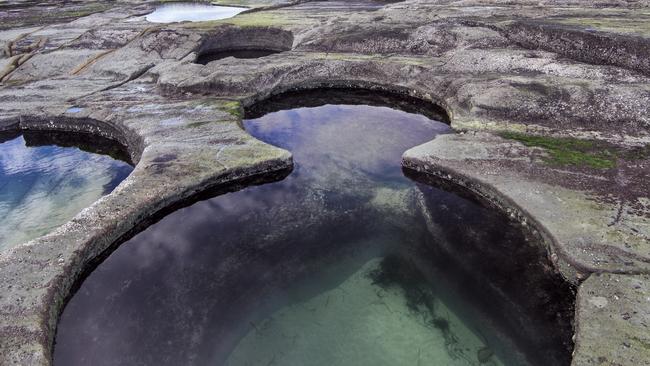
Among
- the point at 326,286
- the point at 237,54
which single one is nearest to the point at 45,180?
the point at 326,286

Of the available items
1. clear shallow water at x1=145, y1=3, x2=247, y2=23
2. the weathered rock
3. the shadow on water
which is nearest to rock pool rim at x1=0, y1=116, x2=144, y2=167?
the shadow on water

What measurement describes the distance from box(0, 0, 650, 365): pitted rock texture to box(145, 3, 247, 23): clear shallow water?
708 cm

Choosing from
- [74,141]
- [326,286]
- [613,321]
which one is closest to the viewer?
[613,321]

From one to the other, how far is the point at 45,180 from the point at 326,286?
34.5 feet

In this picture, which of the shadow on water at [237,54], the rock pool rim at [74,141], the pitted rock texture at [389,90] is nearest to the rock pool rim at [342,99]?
the pitted rock texture at [389,90]

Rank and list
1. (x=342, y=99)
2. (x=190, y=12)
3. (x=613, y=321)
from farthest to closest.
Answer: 1. (x=190, y=12)
2. (x=342, y=99)
3. (x=613, y=321)

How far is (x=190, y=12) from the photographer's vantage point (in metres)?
41.2

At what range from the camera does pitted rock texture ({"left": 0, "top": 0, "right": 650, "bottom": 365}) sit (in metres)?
9.48

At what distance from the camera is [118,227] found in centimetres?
1092

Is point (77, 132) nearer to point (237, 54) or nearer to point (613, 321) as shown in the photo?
point (237, 54)

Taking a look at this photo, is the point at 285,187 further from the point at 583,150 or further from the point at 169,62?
the point at 169,62

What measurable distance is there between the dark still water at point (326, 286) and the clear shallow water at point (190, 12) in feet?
89.5

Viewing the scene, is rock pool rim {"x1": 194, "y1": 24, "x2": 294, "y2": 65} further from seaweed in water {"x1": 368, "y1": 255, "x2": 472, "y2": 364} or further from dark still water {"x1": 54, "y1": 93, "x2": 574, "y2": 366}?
seaweed in water {"x1": 368, "y1": 255, "x2": 472, "y2": 364}

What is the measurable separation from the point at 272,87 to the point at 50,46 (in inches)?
586
